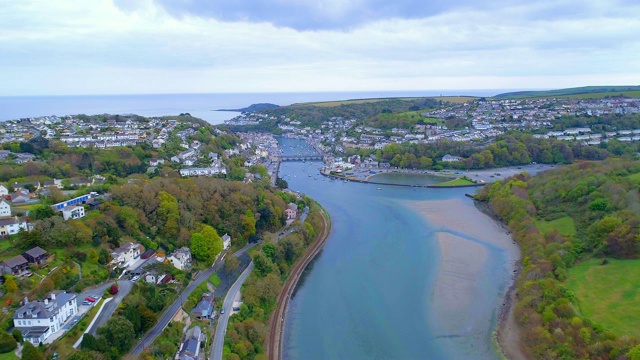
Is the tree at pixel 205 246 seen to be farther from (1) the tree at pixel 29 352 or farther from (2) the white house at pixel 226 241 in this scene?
(1) the tree at pixel 29 352

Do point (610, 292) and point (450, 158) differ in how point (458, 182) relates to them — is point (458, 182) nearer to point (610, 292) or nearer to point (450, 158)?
point (450, 158)

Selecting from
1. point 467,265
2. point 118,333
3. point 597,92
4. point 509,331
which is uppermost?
point 597,92

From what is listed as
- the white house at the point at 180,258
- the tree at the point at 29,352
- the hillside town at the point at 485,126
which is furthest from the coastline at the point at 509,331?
the hillside town at the point at 485,126

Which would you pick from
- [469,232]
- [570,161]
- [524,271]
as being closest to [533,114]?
[570,161]

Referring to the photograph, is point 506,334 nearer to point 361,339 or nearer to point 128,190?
point 361,339

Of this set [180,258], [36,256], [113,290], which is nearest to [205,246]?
[180,258]

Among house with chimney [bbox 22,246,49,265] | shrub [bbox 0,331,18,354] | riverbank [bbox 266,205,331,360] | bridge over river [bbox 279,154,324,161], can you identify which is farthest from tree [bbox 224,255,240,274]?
bridge over river [bbox 279,154,324,161]
